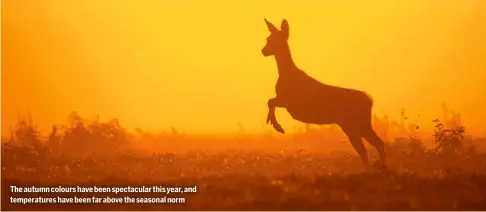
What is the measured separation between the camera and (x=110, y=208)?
329 cm

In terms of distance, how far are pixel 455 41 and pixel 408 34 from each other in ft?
0.86

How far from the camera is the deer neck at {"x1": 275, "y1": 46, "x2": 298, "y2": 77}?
3.39m

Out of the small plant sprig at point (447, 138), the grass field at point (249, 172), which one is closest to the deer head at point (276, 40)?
the grass field at point (249, 172)

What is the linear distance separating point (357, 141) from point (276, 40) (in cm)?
70

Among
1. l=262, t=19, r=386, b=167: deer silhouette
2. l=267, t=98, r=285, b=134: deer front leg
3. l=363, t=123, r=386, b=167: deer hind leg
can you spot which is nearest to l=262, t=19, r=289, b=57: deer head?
l=262, t=19, r=386, b=167: deer silhouette

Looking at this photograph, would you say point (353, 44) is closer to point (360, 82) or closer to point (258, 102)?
point (360, 82)

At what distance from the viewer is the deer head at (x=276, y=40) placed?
3.38m

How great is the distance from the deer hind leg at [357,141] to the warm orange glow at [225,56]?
164 millimetres

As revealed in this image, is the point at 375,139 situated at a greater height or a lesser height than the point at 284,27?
lesser

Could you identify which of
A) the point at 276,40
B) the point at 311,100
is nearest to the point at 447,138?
the point at 311,100

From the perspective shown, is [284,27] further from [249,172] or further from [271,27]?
[249,172]

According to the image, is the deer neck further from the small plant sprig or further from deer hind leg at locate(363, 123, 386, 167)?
the small plant sprig

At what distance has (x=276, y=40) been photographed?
11.1ft

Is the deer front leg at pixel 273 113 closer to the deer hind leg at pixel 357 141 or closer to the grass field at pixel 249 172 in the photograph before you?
the grass field at pixel 249 172
